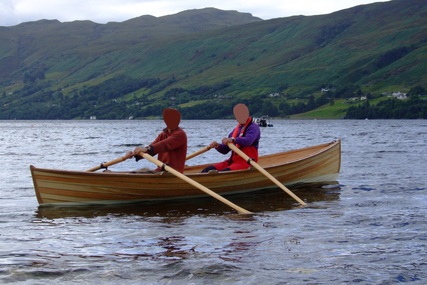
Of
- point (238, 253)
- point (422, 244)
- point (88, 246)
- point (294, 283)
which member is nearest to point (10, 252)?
point (88, 246)

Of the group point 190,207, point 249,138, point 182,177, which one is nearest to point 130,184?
point 182,177

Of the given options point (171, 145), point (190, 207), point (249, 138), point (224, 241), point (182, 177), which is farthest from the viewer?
point (249, 138)

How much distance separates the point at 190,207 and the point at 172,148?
76.7 inches

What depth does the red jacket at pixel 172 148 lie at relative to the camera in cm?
1788

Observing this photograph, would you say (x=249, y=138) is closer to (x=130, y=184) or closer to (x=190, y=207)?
(x=190, y=207)

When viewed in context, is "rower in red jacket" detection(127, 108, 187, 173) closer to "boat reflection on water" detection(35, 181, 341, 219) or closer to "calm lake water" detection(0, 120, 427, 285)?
"boat reflection on water" detection(35, 181, 341, 219)

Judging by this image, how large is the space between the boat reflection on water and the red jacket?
1.23 m

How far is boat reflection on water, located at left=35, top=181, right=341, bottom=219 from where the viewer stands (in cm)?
1756

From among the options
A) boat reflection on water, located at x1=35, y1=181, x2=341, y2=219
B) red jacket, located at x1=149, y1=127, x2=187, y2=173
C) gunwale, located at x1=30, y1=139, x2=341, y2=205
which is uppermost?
red jacket, located at x1=149, y1=127, x2=187, y2=173

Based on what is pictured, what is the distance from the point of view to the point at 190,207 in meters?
18.9

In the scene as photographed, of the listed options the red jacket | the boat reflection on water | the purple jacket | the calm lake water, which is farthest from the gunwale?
the purple jacket

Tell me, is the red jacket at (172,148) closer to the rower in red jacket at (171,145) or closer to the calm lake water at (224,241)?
the rower in red jacket at (171,145)

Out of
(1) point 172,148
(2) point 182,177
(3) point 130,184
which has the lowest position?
(3) point 130,184

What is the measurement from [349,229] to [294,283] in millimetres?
4973
